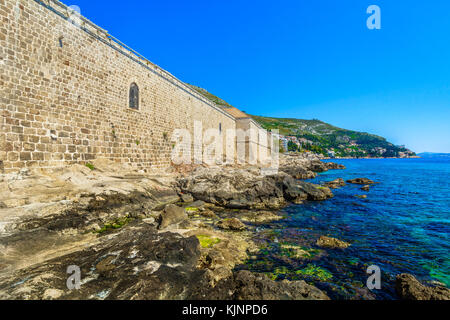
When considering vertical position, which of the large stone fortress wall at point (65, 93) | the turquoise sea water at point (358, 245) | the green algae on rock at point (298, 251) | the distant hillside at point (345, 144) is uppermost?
the distant hillside at point (345, 144)

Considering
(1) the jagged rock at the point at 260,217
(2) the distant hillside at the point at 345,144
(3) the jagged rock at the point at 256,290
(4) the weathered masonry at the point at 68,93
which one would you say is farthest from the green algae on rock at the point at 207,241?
(2) the distant hillside at the point at 345,144

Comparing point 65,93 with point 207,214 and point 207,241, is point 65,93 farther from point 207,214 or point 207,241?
point 207,241

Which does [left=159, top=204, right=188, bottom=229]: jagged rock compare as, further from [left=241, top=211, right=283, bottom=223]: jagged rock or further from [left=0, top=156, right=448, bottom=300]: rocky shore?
[left=241, top=211, right=283, bottom=223]: jagged rock

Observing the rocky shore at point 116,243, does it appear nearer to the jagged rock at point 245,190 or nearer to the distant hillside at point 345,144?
the jagged rock at point 245,190

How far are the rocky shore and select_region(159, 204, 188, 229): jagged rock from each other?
37 mm

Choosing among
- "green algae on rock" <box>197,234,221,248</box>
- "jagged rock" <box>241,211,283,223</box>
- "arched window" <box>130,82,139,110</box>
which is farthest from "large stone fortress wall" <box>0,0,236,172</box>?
"jagged rock" <box>241,211,283,223</box>

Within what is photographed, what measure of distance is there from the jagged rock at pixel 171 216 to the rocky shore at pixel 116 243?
37mm

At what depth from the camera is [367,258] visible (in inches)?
220

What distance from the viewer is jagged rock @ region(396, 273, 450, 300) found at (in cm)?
357

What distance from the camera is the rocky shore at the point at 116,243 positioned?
121 inches

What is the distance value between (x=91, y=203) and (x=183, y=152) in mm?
12226

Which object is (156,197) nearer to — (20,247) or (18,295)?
(20,247)

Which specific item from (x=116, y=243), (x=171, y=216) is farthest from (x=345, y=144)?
(x=116, y=243)
